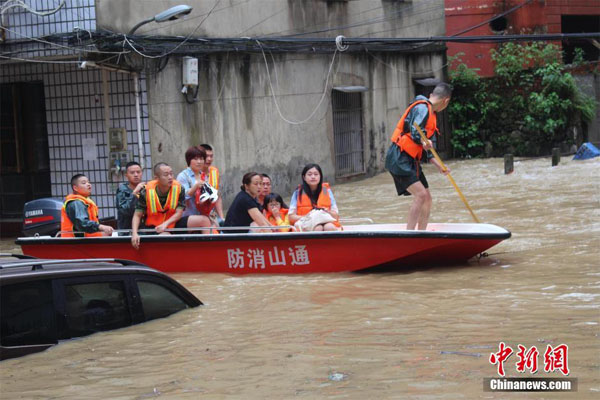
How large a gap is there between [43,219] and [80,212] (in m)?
0.98

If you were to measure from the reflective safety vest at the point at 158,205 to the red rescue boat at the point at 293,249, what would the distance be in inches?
12.1

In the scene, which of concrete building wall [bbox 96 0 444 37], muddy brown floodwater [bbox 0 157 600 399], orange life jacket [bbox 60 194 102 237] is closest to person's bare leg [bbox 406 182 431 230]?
muddy brown floodwater [bbox 0 157 600 399]

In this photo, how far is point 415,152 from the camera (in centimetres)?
935

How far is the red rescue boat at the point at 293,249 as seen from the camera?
909cm

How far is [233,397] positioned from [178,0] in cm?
1109

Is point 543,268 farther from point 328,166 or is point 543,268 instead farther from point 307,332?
point 328,166

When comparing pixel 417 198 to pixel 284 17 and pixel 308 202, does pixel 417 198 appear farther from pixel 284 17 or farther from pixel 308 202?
pixel 284 17

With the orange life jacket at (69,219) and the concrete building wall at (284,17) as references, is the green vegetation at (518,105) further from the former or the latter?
the orange life jacket at (69,219)

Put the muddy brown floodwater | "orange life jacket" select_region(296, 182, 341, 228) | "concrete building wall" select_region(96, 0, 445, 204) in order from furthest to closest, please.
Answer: "concrete building wall" select_region(96, 0, 445, 204), "orange life jacket" select_region(296, 182, 341, 228), the muddy brown floodwater

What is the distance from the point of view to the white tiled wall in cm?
1422

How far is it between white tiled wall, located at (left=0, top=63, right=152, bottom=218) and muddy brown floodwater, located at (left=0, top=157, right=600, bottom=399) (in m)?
5.10

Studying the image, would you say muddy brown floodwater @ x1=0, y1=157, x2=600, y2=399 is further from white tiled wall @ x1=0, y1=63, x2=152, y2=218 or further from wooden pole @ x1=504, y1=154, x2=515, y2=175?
wooden pole @ x1=504, y1=154, x2=515, y2=175

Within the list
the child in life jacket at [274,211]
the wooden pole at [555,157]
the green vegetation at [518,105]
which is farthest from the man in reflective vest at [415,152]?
the green vegetation at [518,105]

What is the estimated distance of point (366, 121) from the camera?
20641 mm
